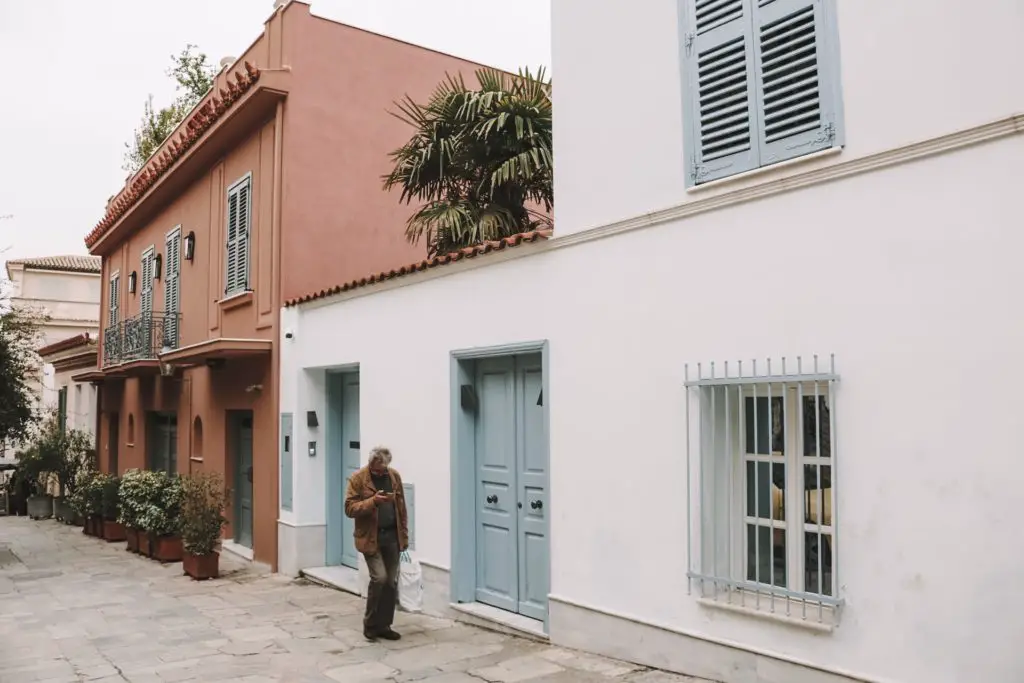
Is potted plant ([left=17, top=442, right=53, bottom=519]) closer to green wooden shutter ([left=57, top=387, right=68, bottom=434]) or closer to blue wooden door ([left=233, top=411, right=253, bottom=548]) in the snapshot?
green wooden shutter ([left=57, top=387, right=68, bottom=434])

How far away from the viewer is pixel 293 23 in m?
12.2

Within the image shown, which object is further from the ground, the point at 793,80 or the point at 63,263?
the point at 63,263

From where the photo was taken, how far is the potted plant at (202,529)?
1142cm

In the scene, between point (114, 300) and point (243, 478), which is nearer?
point (243, 478)

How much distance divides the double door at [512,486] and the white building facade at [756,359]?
27 mm

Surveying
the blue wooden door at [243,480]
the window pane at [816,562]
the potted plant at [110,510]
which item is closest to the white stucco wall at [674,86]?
the window pane at [816,562]

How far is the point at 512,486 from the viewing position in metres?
7.92

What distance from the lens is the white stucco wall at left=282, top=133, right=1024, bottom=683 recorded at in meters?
4.41

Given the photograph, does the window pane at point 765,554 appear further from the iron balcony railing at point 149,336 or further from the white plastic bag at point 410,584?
the iron balcony railing at point 149,336

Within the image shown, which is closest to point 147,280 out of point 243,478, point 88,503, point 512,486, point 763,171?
point 88,503

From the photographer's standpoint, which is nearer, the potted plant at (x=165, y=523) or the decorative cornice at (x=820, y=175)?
the decorative cornice at (x=820, y=175)

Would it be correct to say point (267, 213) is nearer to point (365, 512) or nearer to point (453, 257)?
point (453, 257)

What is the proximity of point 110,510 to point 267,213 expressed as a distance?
6.97m

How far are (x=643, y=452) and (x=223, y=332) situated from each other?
934cm
